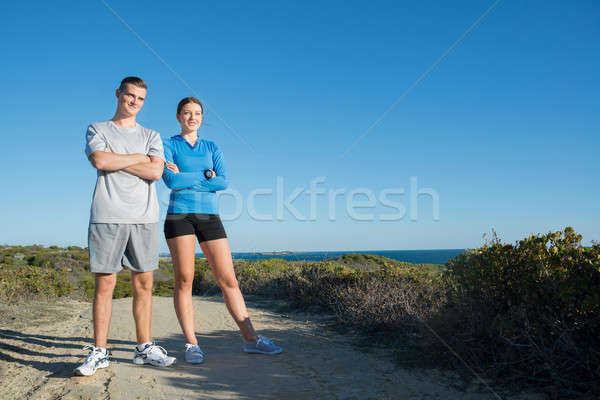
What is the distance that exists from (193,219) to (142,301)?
2.66 ft

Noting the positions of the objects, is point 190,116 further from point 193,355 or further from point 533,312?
point 533,312

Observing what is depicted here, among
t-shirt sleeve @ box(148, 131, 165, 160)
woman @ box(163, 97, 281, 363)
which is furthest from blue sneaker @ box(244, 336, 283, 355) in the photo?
t-shirt sleeve @ box(148, 131, 165, 160)

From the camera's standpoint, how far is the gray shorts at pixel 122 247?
10.7ft

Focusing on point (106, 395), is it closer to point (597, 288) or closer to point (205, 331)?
point (205, 331)

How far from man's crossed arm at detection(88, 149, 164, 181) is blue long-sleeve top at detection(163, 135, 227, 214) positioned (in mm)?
184

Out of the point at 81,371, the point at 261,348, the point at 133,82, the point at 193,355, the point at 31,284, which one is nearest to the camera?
the point at 81,371

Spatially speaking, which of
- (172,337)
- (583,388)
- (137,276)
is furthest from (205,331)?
(583,388)

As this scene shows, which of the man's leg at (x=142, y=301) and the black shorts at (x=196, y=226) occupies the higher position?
the black shorts at (x=196, y=226)

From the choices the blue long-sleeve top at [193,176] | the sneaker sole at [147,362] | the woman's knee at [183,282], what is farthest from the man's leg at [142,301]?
the blue long-sleeve top at [193,176]

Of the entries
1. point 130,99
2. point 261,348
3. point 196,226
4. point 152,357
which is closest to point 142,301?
point 152,357

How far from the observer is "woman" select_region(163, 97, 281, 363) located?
3.65m

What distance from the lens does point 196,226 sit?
12.3 ft

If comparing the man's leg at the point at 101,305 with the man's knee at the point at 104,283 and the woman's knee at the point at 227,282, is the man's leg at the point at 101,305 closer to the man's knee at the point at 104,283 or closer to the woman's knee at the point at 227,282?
the man's knee at the point at 104,283

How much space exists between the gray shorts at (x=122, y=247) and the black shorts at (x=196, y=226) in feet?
0.48
